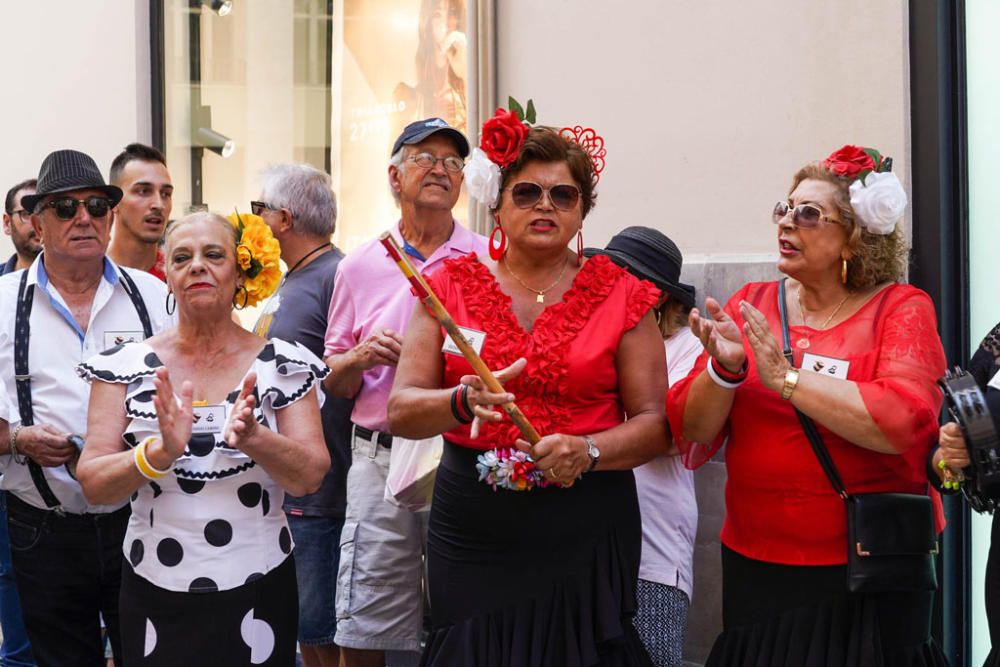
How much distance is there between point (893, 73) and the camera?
403cm

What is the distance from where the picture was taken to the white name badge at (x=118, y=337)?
160 inches

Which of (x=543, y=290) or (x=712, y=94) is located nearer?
(x=543, y=290)

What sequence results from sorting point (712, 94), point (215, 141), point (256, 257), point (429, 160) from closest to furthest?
point (256, 257)
point (429, 160)
point (712, 94)
point (215, 141)

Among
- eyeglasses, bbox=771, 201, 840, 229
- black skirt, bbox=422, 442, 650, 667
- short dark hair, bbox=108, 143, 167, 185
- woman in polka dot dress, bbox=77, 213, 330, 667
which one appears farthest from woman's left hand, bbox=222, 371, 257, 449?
short dark hair, bbox=108, 143, 167, 185

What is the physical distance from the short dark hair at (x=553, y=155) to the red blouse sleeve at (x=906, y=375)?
2.97ft

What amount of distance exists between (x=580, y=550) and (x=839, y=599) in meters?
0.69

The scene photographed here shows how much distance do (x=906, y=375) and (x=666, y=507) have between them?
1009mm

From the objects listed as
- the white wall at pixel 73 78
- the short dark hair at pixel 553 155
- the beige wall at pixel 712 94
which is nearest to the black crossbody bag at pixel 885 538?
the short dark hair at pixel 553 155

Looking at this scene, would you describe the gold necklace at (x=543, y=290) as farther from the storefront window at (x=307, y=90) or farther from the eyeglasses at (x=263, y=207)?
the storefront window at (x=307, y=90)

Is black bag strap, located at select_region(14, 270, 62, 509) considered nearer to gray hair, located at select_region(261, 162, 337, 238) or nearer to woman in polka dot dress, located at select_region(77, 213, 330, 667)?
woman in polka dot dress, located at select_region(77, 213, 330, 667)

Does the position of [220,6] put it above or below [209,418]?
above

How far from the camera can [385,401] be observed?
4.33 metres

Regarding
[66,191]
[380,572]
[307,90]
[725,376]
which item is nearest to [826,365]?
[725,376]

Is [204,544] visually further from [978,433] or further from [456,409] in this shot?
[978,433]
